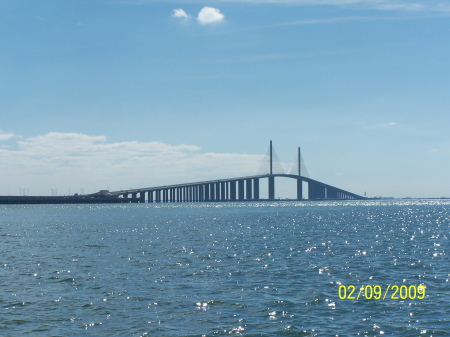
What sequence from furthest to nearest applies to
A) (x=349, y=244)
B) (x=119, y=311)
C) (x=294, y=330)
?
(x=349, y=244) → (x=119, y=311) → (x=294, y=330)

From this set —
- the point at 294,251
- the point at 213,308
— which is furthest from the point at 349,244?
the point at 213,308

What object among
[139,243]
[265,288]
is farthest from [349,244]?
[265,288]

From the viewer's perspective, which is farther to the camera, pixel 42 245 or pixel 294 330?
pixel 42 245

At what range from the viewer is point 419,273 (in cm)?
2756

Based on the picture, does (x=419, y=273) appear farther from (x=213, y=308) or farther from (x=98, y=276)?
(x=98, y=276)

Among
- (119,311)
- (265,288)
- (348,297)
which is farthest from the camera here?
(265,288)

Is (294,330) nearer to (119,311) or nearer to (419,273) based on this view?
(119,311)

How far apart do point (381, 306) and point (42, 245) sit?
32.2m
